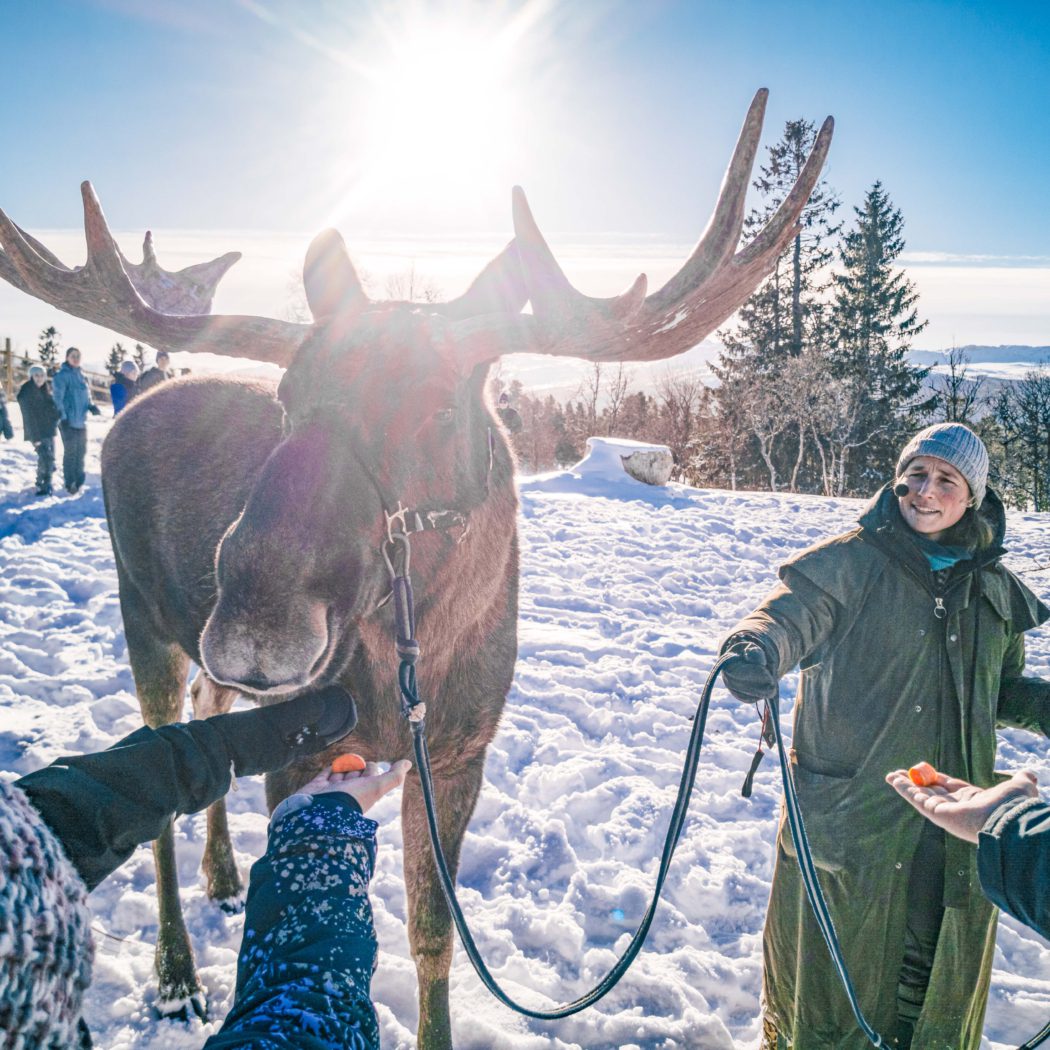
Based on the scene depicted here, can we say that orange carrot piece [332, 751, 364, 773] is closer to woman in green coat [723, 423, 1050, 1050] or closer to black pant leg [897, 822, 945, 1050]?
woman in green coat [723, 423, 1050, 1050]

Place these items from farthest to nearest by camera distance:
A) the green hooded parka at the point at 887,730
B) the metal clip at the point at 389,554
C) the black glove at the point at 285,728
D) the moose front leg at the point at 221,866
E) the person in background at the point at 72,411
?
1. the person in background at the point at 72,411
2. the moose front leg at the point at 221,866
3. the green hooded parka at the point at 887,730
4. the metal clip at the point at 389,554
5. the black glove at the point at 285,728

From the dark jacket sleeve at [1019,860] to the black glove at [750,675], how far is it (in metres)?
0.60

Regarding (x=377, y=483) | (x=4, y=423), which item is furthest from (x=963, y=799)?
(x=4, y=423)

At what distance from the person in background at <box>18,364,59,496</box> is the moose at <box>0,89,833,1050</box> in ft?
34.2

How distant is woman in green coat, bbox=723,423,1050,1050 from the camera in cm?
228

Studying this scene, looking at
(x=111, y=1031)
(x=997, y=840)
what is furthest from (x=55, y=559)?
(x=997, y=840)

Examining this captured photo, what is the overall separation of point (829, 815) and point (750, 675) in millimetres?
809

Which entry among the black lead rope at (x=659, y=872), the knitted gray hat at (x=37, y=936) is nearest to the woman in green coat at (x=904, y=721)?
the black lead rope at (x=659, y=872)

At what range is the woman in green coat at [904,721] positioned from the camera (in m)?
2.28

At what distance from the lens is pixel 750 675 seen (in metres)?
1.97

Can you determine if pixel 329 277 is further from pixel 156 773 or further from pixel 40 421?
pixel 40 421

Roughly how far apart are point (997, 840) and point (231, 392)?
3888 millimetres

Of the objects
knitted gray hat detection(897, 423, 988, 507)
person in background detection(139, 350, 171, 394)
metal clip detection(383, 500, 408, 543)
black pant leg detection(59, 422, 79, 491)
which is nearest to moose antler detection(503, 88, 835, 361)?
metal clip detection(383, 500, 408, 543)

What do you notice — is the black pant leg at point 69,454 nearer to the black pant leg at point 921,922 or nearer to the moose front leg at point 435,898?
the moose front leg at point 435,898
